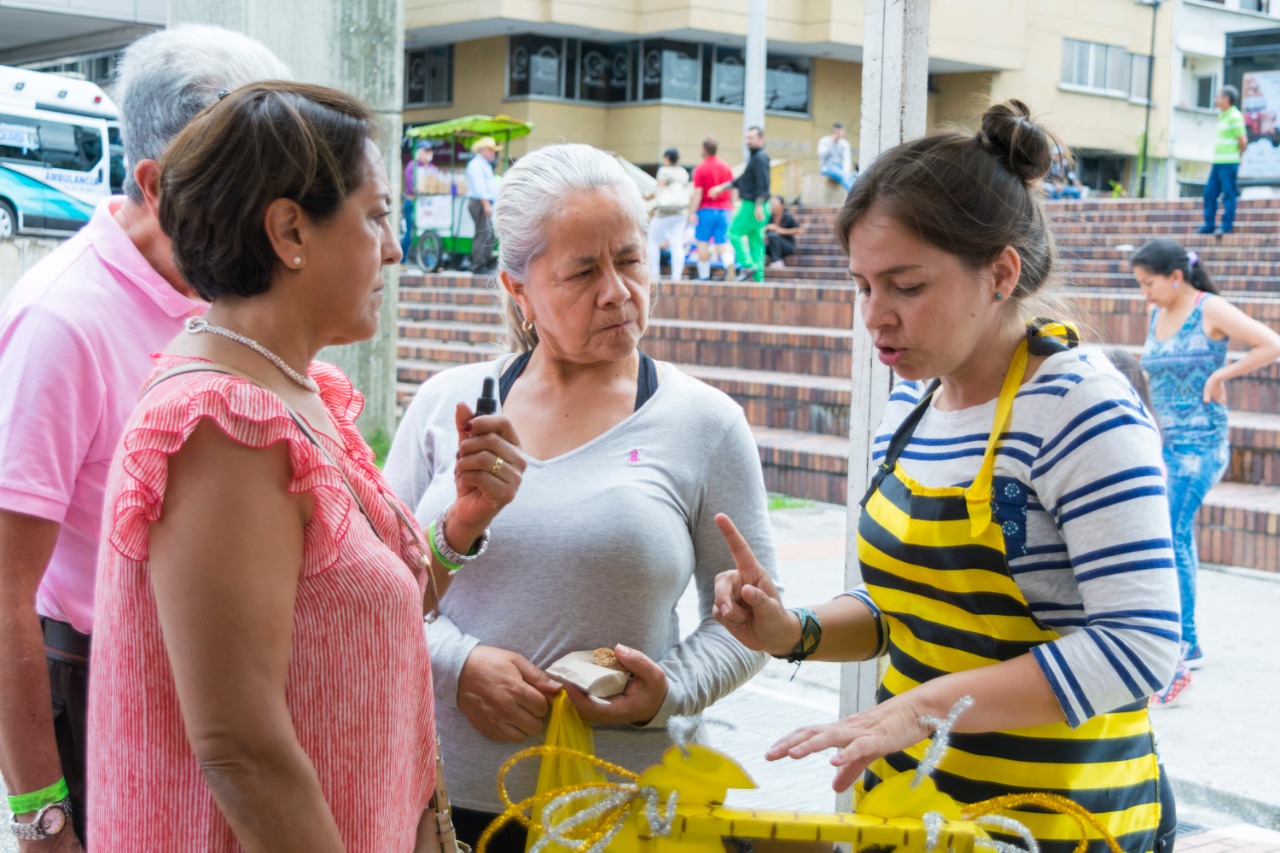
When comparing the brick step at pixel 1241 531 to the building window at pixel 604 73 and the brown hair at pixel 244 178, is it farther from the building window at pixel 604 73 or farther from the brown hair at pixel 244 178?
the building window at pixel 604 73

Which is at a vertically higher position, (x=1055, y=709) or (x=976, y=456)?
(x=976, y=456)

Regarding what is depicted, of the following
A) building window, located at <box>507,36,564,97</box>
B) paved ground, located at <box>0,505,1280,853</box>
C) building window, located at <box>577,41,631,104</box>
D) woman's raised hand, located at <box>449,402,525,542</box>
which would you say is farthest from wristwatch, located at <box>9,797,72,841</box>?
building window, located at <box>577,41,631,104</box>

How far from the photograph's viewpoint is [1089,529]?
1656 mm

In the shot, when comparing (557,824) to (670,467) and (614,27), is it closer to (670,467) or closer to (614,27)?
(670,467)

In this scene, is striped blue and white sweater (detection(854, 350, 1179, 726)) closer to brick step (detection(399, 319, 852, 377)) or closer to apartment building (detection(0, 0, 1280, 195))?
brick step (detection(399, 319, 852, 377))

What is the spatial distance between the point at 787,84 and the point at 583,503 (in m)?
33.3

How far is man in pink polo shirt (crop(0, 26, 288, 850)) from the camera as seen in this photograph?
1.79m

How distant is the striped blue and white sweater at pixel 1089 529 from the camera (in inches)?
64.4

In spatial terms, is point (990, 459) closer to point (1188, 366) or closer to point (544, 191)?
point (544, 191)

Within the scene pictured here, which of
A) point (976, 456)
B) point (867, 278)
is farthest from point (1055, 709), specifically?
A: point (867, 278)

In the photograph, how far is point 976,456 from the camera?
71.5 inches

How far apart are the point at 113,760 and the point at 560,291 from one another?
1072 mm

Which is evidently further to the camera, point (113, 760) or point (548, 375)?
point (548, 375)

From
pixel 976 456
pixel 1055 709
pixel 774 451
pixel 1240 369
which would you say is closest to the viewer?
pixel 1055 709
